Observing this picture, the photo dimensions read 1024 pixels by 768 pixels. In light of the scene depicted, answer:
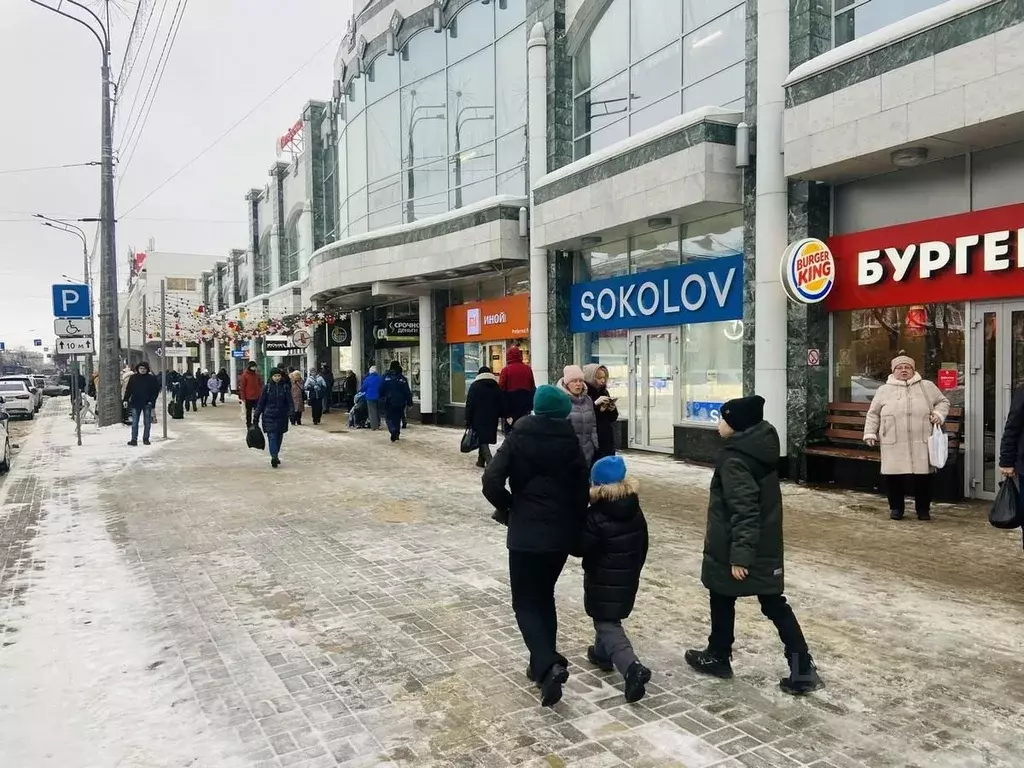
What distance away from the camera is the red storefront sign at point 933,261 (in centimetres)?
823

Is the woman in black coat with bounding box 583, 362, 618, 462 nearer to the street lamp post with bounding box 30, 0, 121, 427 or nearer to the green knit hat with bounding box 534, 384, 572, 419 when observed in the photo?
the green knit hat with bounding box 534, 384, 572, 419

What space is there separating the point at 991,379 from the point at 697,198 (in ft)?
14.7

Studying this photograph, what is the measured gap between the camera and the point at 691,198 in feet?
36.5

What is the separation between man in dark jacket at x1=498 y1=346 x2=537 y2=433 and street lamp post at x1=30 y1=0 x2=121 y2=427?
13339 mm

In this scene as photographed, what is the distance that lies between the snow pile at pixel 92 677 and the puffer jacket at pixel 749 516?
2381 millimetres

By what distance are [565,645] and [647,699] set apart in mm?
836

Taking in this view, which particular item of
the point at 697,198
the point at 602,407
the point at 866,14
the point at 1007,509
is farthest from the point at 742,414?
the point at 866,14

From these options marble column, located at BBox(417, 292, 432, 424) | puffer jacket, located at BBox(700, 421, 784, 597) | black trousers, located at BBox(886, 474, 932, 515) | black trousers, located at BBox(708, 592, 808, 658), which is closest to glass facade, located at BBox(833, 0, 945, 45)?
black trousers, located at BBox(886, 474, 932, 515)

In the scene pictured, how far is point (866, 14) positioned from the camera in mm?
9984

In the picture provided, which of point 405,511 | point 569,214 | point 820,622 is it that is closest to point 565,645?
point 820,622

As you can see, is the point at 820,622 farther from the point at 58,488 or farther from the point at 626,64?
the point at 626,64

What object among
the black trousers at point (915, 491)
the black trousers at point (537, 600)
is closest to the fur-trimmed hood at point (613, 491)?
the black trousers at point (537, 600)

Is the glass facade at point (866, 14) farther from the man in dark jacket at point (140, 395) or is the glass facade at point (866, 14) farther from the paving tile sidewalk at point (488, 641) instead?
the man in dark jacket at point (140, 395)

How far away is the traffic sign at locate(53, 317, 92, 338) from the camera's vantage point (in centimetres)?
1634
